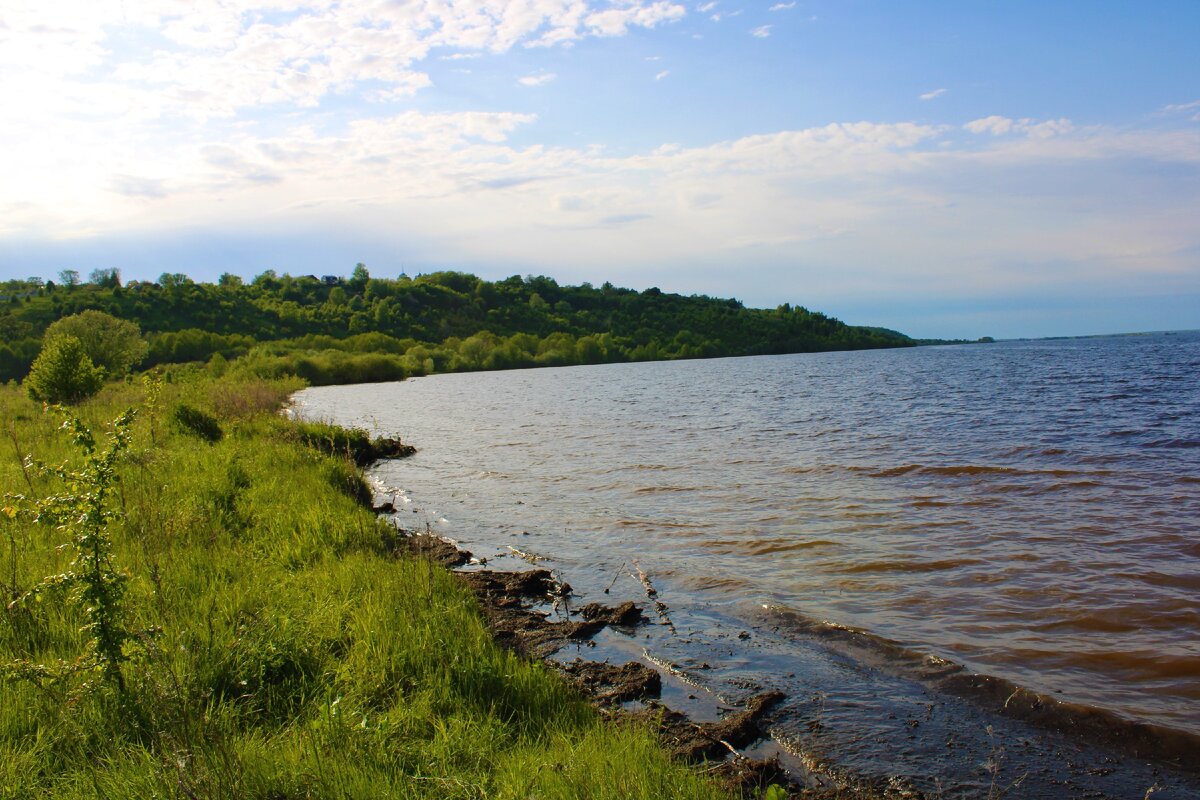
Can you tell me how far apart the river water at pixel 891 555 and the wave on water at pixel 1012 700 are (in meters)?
0.05

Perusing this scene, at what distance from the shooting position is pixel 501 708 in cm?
515

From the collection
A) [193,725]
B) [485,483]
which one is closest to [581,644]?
[193,725]

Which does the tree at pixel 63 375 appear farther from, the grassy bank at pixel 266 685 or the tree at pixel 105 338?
the grassy bank at pixel 266 685

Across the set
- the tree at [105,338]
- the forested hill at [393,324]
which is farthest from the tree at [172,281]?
the tree at [105,338]

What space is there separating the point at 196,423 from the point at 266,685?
1703 cm

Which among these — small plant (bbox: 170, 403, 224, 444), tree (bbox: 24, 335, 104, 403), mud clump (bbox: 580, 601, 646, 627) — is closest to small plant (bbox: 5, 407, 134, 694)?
mud clump (bbox: 580, 601, 646, 627)

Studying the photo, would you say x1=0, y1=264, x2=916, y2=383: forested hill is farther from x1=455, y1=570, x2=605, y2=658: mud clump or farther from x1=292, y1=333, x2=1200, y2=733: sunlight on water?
x1=455, y1=570, x2=605, y2=658: mud clump

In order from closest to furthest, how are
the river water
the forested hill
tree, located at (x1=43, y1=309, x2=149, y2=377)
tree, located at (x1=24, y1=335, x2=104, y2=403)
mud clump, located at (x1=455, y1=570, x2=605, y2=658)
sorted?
the river water, mud clump, located at (x1=455, y1=570, x2=605, y2=658), tree, located at (x1=24, y1=335, x2=104, y2=403), tree, located at (x1=43, y1=309, x2=149, y2=377), the forested hill

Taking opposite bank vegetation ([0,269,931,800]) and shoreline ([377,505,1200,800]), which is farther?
shoreline ([377,505,1200,800])

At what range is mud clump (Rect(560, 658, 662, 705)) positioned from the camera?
6251 millimetres

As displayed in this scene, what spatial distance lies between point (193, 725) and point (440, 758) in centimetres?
131

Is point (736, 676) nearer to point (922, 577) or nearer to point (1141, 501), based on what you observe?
point (922, 577)

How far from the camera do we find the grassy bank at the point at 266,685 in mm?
3783

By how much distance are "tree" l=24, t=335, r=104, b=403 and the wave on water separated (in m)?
28.3
